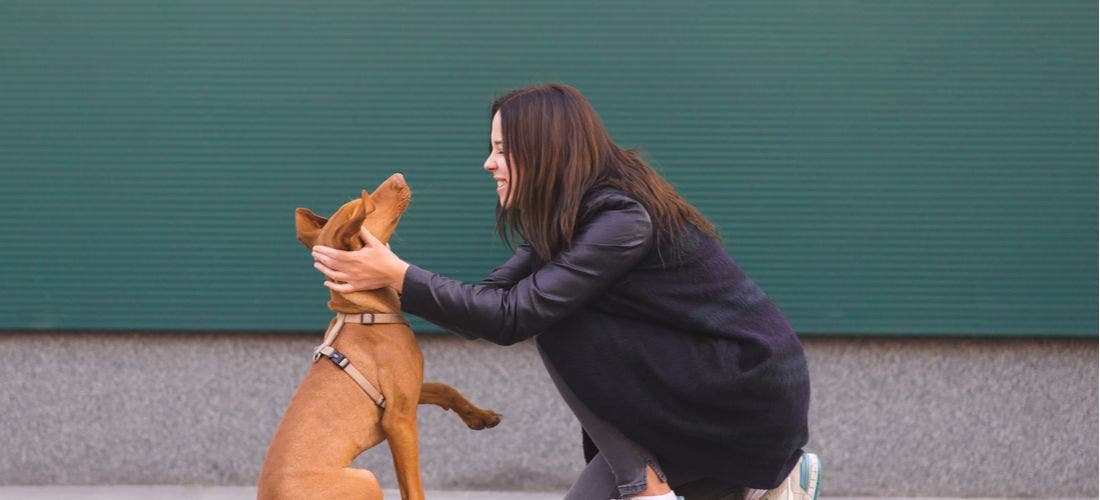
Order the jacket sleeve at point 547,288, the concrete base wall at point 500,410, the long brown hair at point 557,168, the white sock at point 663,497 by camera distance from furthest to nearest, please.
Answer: the concrete base wall at point 500,410 < the white sock at point 663,497 < the long brown hair at point 557,168 < the jacket sleeve at point 547,288

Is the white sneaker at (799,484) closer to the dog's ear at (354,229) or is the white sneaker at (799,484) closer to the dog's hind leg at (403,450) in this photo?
the dog's hind leg at (403,450)

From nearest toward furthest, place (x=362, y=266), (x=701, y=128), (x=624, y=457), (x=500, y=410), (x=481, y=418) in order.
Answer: (x=362, y=266), (x=624, y=457), (x=481, y=418), (x=701, y=128), (x=500, y=410)

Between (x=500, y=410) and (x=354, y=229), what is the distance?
8.34ft

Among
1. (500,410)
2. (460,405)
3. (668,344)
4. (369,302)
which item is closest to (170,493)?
(500,410)

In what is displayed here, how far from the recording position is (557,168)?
2.51m

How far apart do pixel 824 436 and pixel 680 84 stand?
1.70m

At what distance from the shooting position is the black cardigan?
8.09ft

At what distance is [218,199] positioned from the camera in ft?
15.3

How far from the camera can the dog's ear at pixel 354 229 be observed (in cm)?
240

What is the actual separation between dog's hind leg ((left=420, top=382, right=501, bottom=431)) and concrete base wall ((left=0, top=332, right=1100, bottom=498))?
1967 mm

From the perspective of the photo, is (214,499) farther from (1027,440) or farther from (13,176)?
(1027,440)

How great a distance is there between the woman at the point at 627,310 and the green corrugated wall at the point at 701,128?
207 cm

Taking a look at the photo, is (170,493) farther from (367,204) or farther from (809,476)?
(809,476)

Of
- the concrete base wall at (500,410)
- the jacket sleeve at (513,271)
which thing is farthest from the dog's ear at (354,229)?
the concrete base wall at (500,410)
